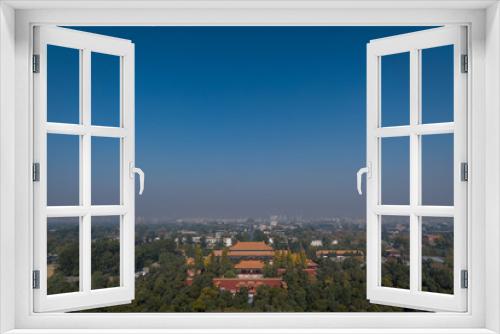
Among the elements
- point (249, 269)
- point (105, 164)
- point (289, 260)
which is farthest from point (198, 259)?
point (105, 164)

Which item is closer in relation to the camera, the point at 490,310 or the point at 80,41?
the point at 490,310

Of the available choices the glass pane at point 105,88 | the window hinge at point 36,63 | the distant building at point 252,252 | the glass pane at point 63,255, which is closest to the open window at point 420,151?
the glass pane at point 105,88

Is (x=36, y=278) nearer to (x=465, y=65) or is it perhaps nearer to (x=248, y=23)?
(x=248, y=23)

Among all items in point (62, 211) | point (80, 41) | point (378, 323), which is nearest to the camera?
point (378, 323)

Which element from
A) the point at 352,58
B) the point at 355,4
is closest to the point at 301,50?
the point at 352,58

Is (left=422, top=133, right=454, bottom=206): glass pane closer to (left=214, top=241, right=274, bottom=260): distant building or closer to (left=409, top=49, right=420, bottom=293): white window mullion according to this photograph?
(left=409, top=49, right=420, bottom=293): white window mullion

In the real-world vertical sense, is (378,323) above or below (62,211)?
below

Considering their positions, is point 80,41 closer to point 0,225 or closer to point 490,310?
point 0,225

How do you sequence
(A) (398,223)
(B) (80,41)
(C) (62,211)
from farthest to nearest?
(A) (398,223) < (B) (80,41) < (C) (62,211)
